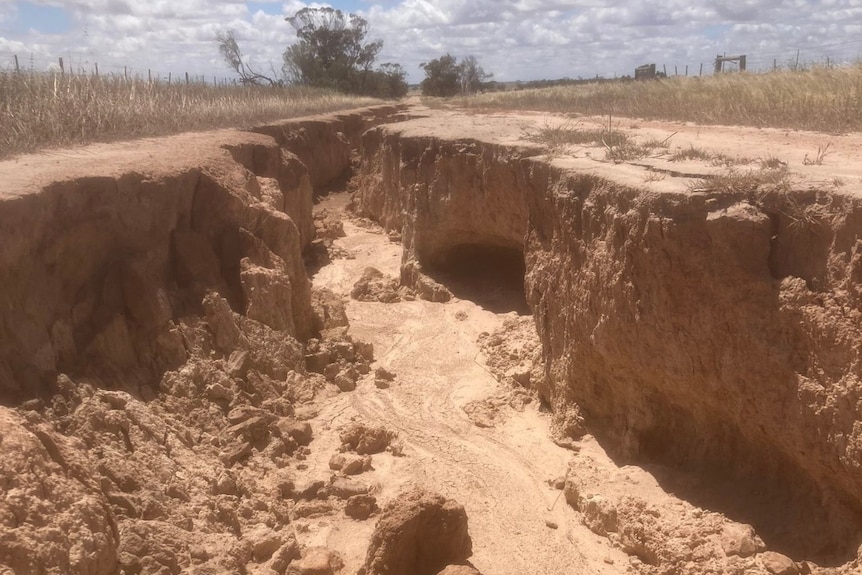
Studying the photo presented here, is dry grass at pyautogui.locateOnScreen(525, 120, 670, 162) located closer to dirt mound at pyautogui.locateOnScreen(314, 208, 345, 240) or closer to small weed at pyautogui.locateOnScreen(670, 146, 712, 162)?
small weed at pyautogui.locateOnScreen(670, 146, 712, 162)

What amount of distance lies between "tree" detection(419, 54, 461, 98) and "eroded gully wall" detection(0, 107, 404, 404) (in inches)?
998

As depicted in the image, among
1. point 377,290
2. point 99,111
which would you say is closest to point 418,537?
point 377,290

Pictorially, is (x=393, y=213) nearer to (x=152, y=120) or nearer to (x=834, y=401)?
(x=152, y=120)

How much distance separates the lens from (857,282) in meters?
3.75

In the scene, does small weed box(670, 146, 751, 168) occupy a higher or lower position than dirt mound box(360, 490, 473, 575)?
higher

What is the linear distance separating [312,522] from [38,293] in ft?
7.46

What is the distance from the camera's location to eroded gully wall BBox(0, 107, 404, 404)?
444 centimetres

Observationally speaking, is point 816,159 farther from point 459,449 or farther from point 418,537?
point 418,537

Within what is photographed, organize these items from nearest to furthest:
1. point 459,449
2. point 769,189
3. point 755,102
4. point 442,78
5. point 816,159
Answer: point 769,189 < point 816,159 < point 459,449 < point 755,102 < point 442,78

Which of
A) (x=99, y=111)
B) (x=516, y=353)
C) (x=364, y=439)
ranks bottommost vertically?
(x=364, y=439)

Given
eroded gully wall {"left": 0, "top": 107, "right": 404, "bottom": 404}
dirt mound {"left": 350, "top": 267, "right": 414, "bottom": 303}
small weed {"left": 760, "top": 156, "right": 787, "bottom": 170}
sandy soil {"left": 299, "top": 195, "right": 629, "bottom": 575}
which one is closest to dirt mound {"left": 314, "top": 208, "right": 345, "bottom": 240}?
dirt mound {"left": 350, "top": 267, "right": 414, "bottom": 303}

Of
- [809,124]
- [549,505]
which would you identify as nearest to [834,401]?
[549,505]

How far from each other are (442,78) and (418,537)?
1166 inches

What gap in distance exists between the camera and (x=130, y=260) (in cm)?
536
